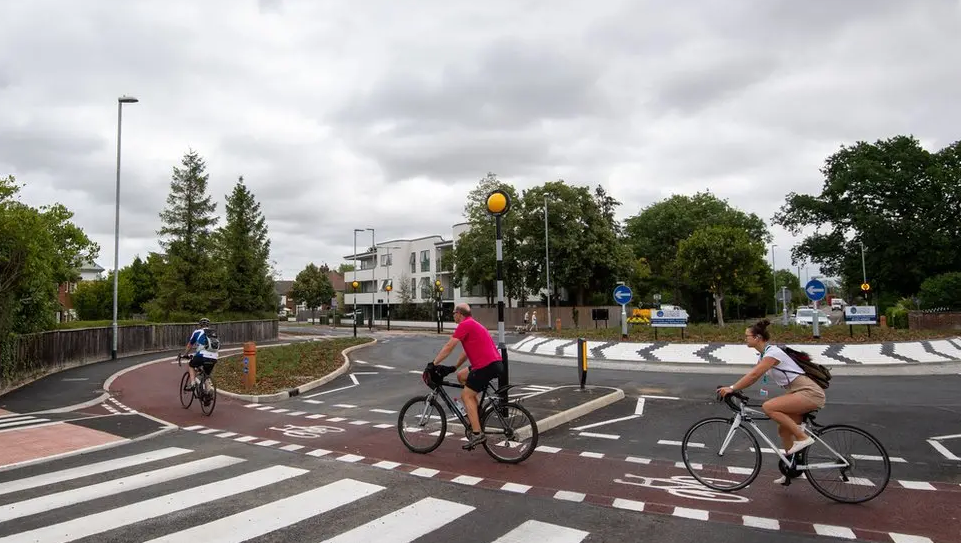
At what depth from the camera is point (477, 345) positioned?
698cm

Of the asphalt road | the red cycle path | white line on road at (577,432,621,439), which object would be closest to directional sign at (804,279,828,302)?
white line on road at (577,432,621,439)

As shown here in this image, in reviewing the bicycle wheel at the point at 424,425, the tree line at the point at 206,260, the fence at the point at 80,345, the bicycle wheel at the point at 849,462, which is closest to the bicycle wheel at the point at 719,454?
the bicycle wheel at the point at 849,462

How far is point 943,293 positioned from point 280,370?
32.0 m

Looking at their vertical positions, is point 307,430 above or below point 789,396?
below

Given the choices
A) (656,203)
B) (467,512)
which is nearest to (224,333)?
(467,512)

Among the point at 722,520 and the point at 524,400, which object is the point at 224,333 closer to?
the point at 524,400

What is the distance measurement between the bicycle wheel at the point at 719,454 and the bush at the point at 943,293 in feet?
102

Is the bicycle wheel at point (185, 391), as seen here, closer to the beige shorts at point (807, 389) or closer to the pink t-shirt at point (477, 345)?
the pink t-shirt at point (477, 345)

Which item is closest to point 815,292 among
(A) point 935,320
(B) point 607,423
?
(A) point 935,320

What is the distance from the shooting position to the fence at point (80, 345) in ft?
54.1

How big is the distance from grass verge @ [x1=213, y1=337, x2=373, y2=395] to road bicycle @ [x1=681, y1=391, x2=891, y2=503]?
1039 cm

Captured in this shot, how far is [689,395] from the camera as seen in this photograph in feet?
39.8

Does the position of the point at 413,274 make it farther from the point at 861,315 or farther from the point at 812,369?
the point at 812,369

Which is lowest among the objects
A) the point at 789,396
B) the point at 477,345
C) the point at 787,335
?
the point at 787,335
